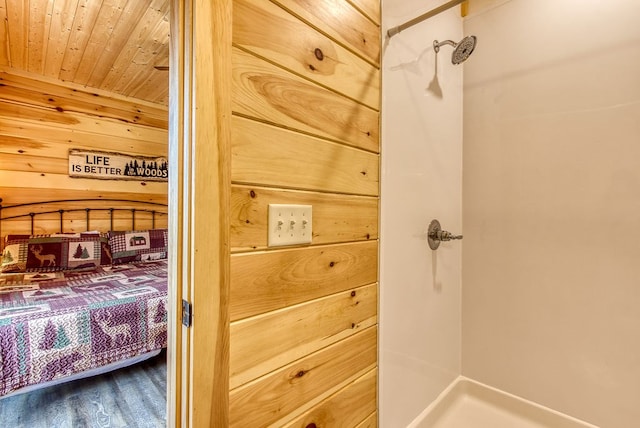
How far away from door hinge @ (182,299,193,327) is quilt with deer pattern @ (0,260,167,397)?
153 centimetres

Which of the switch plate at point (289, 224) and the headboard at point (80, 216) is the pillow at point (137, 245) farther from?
the switch plate at point (289, 224)

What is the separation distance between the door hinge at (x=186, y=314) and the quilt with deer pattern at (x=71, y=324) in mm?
→ 1533

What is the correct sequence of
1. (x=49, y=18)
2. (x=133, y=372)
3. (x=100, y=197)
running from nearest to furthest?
(x=49, y=18) → (x=133, y=372) → (x=100, y=197)

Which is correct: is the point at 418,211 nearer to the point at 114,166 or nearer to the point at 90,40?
the point at 90,40

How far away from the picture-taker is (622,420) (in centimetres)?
137

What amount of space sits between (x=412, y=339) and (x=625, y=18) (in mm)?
1742

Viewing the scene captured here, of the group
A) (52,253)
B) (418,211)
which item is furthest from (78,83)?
(418,211)

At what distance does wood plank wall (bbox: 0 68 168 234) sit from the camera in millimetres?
2887

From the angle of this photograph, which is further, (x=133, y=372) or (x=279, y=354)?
(x=133, y=372)

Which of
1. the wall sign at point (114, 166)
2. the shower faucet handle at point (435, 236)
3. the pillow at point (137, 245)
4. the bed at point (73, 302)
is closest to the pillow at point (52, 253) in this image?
the bed at point (73, 302)

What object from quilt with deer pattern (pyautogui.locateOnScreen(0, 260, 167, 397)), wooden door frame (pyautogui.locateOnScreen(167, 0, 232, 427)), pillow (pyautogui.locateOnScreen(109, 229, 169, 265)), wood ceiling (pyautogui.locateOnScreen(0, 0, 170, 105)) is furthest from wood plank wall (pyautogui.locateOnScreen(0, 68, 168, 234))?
wooden door frame (pyautogui.locateOnScreen(167, 0, 232, 427))

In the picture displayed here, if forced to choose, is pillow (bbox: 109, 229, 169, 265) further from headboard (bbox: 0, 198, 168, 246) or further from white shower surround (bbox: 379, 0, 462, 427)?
white shower surround (bbox: 379, 0, 462, 427)

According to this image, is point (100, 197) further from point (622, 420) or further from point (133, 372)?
point (622, 420)

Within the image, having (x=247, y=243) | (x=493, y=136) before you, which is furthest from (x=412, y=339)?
(x=493, y=136)
